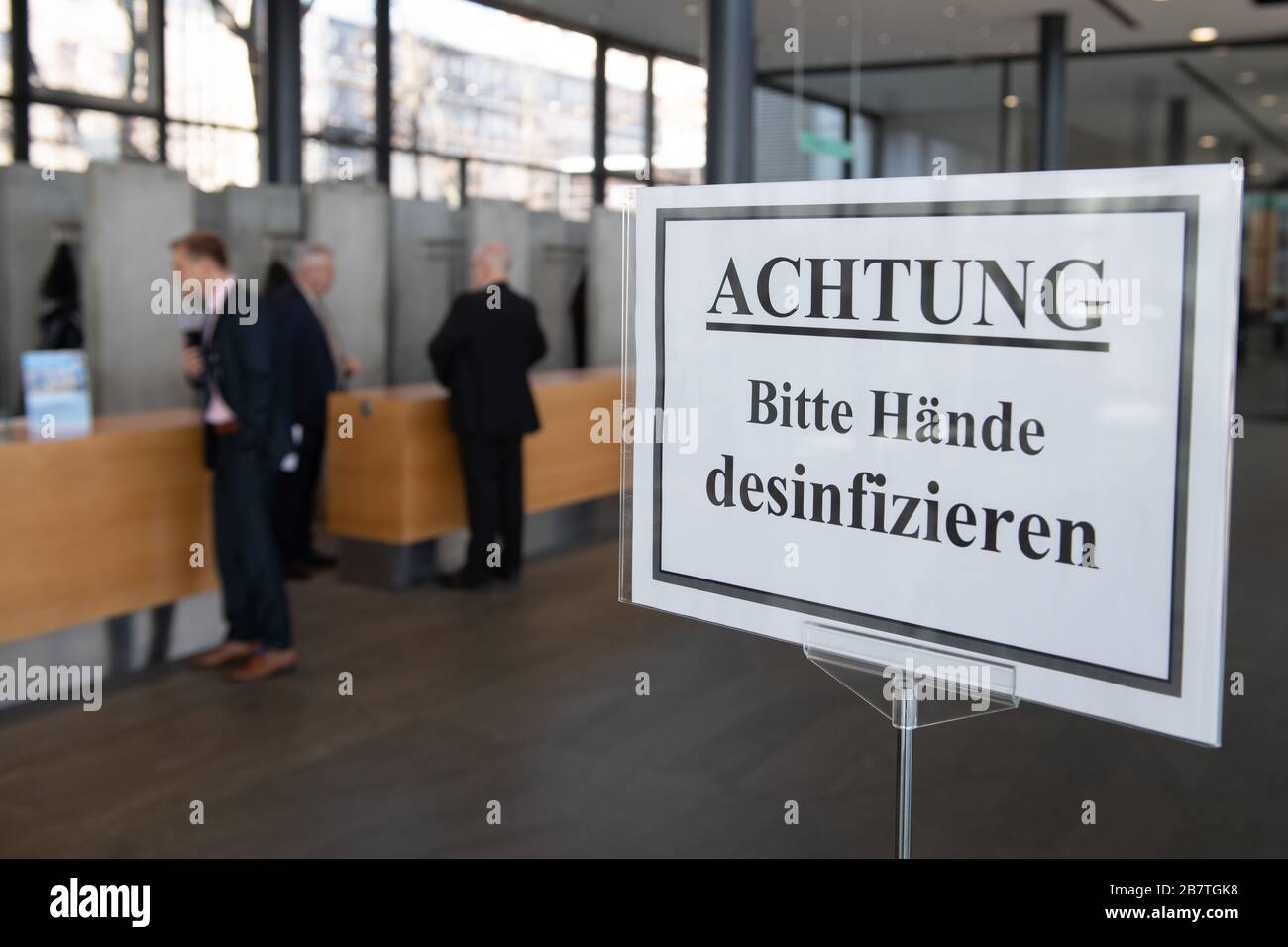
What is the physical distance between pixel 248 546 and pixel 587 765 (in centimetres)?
165

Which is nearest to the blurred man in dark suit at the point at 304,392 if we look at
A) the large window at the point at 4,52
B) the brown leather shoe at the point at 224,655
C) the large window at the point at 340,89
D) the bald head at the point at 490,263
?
the bald head at the point at 490,263

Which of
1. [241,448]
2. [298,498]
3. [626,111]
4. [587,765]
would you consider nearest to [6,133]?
[298,498]

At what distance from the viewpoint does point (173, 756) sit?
397cm

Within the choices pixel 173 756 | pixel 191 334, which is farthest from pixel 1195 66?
pixel 173 756

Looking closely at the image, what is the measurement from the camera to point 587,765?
3.97 m

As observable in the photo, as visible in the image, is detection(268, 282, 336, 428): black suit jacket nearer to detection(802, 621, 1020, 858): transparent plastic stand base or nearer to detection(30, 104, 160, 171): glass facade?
detection(30, 104, 160, 171): glass facade

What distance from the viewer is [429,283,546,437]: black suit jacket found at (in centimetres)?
614

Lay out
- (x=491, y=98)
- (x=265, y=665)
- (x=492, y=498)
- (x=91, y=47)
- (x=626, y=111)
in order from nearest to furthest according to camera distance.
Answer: (x=265, y=665), (x=492, y=498), (x=91, y=47), (x=491, y=98), (x=626, y=111)

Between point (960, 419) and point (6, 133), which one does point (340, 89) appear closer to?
point (6, 133)

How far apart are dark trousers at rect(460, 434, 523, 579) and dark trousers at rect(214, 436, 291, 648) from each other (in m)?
1.55

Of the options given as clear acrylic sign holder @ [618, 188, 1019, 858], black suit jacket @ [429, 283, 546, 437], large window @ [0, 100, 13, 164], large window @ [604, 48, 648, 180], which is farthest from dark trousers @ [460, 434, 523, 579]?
large window @ [604, 48, 648, 180]

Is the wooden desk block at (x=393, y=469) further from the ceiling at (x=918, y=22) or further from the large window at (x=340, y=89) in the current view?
the ceiling at (x=918, y=22)

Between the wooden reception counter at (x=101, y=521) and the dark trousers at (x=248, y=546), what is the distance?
293mm

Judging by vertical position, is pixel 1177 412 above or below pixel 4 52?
below
